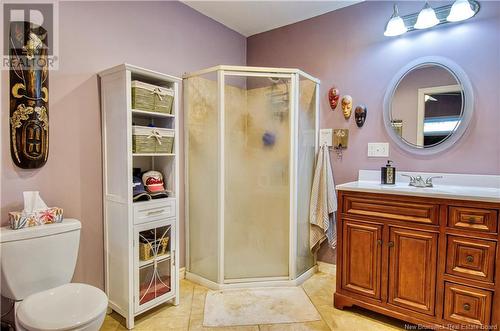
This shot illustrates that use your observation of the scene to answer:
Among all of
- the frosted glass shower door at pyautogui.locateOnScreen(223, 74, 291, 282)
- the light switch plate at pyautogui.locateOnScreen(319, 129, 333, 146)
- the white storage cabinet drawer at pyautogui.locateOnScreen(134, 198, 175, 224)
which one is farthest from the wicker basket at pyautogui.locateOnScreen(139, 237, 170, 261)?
the light switch plate at pyautogui.locateOnScreen(319, 129, 333, 146)

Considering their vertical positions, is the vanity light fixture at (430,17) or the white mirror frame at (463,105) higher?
the vanity light fixture at (430,17)

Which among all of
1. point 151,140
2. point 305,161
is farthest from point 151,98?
point 305,161

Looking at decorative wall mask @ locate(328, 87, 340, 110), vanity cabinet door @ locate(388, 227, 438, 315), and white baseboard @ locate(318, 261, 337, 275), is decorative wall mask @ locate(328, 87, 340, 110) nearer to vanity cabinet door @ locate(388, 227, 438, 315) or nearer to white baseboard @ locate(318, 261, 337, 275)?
vanity cabinet door @ locate(388, 227, 438, 315)

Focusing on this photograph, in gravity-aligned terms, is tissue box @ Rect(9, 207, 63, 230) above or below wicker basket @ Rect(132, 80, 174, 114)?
below

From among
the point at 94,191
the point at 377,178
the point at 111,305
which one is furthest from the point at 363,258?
the point at 94,191

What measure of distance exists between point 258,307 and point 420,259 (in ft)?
3.85

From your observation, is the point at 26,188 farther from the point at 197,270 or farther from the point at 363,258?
the point at 363,258

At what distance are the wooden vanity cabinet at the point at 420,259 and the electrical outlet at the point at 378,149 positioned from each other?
0.64 m

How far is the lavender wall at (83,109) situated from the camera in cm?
177

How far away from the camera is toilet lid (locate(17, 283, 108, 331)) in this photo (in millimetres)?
1305

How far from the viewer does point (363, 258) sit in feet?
6.72

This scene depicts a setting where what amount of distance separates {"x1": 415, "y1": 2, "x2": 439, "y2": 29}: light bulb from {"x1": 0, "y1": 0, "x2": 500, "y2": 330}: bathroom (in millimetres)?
101

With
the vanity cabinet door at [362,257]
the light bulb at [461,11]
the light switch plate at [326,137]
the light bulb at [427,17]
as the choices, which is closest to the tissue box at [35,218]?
the vanity cabinet door at [362,257]

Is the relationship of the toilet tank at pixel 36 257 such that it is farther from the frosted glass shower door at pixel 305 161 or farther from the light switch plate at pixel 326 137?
the light switch plate at pixel 326 137
